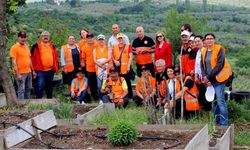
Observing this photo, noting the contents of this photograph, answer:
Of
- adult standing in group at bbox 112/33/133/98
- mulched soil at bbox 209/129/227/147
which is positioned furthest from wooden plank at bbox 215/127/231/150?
→ adult standing in group at bbox 112/33/133/98

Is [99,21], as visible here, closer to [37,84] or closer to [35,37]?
[35,37]

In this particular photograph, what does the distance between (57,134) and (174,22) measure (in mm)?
12194

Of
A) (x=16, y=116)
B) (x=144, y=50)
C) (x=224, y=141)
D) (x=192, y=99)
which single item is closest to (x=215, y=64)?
(x=192, y=99)

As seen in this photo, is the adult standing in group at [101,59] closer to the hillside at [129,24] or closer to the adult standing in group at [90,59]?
the adult standing in group at [90,59]

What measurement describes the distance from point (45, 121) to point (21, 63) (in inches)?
239

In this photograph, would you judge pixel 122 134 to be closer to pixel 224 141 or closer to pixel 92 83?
pixel 224 141

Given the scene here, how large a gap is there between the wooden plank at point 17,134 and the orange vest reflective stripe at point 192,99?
15.5 feet

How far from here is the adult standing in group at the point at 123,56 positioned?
44.4 feet

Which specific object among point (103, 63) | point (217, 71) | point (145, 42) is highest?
point (145, 42)

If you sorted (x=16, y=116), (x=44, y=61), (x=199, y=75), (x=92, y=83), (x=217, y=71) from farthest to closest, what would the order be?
(x=92, y=83), (x=44, y=61), (x=199, y=75), (x=217, y=71), (x=16, y=116)

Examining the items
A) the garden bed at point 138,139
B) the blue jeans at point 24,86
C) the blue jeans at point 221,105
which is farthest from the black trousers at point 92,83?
the garden bed at point 138,139

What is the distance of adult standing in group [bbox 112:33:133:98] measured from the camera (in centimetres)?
1355

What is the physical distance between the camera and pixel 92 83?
46.5 ft

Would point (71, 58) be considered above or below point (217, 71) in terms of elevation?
below
